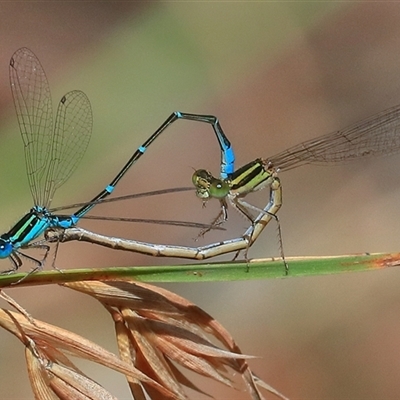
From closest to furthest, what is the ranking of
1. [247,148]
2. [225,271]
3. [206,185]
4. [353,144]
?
[225,271]
[206,185]
[353,144]
[247,148]

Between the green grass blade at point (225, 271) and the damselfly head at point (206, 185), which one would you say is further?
the damselfly head at point (206, 185)

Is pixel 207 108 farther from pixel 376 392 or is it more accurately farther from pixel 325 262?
pixel 325 262

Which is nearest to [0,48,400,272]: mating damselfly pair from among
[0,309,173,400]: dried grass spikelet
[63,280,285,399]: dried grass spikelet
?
[63,280,285,399]: dried grass spikelet

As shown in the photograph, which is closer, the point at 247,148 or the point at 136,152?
the point at 136,152

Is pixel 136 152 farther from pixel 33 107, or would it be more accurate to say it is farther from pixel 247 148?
pixel 247 148

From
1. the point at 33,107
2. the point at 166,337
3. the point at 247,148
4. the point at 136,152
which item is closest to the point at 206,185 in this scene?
the point at 136,152

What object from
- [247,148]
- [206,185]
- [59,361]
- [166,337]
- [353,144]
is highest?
[247,148]

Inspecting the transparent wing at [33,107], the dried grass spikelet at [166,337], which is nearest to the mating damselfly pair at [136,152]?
the transparent wing at [33,107]

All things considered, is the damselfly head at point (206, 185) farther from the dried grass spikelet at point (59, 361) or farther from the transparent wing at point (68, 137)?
the dried grass spikelet at point (59, 361)
